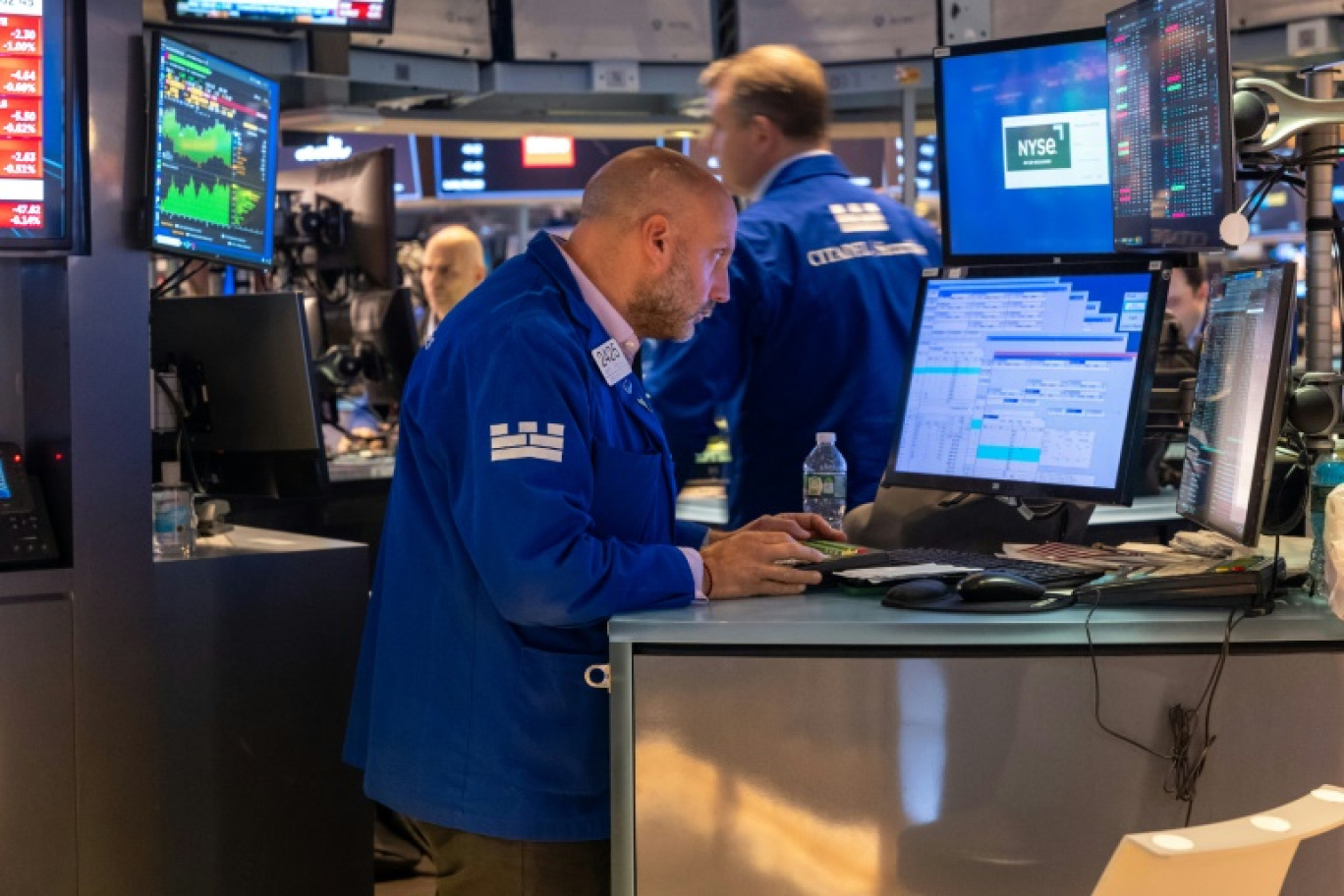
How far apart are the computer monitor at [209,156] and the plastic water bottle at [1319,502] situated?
1933 millimetres

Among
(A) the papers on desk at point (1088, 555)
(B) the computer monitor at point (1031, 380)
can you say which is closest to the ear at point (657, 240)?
(B) the computer monitor at point (1031, 380)

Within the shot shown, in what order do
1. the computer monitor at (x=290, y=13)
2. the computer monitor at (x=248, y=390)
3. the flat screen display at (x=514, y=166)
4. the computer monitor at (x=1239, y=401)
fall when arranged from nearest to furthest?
the computer monitor at (x=1239, y=401) → the computer monitor at (x=248, y=390) → the computer monitor at (x=290, y=13) → the flat screen display at (x=514, y=166)

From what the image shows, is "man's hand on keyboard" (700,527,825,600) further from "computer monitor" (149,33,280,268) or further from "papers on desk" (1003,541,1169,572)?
"computer monitor" (149,33,280,268)

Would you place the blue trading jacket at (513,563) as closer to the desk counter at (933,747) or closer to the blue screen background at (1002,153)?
the desk counter at (933,747)

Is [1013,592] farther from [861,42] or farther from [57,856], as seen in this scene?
[861,42]

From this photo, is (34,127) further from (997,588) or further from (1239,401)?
(1239,401)

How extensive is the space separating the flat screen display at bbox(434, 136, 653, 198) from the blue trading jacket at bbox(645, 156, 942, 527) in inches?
195

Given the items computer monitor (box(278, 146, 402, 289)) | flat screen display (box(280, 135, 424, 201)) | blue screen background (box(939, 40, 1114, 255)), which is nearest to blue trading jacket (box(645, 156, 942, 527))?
blue screen background (box(939, 40, 1114, 255))

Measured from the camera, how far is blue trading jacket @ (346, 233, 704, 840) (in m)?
2.06

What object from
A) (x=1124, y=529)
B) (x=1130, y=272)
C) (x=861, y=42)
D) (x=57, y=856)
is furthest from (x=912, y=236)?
(x=861, y=42)

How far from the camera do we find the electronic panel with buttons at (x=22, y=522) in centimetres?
275

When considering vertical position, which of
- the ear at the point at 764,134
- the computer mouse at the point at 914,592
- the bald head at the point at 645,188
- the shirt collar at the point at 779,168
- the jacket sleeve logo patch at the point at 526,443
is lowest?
the computer mouse at the point at 914,592

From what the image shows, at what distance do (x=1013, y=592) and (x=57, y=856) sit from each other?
1.74m

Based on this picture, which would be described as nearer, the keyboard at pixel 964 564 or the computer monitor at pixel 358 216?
the keyboard at pixel 964 564
